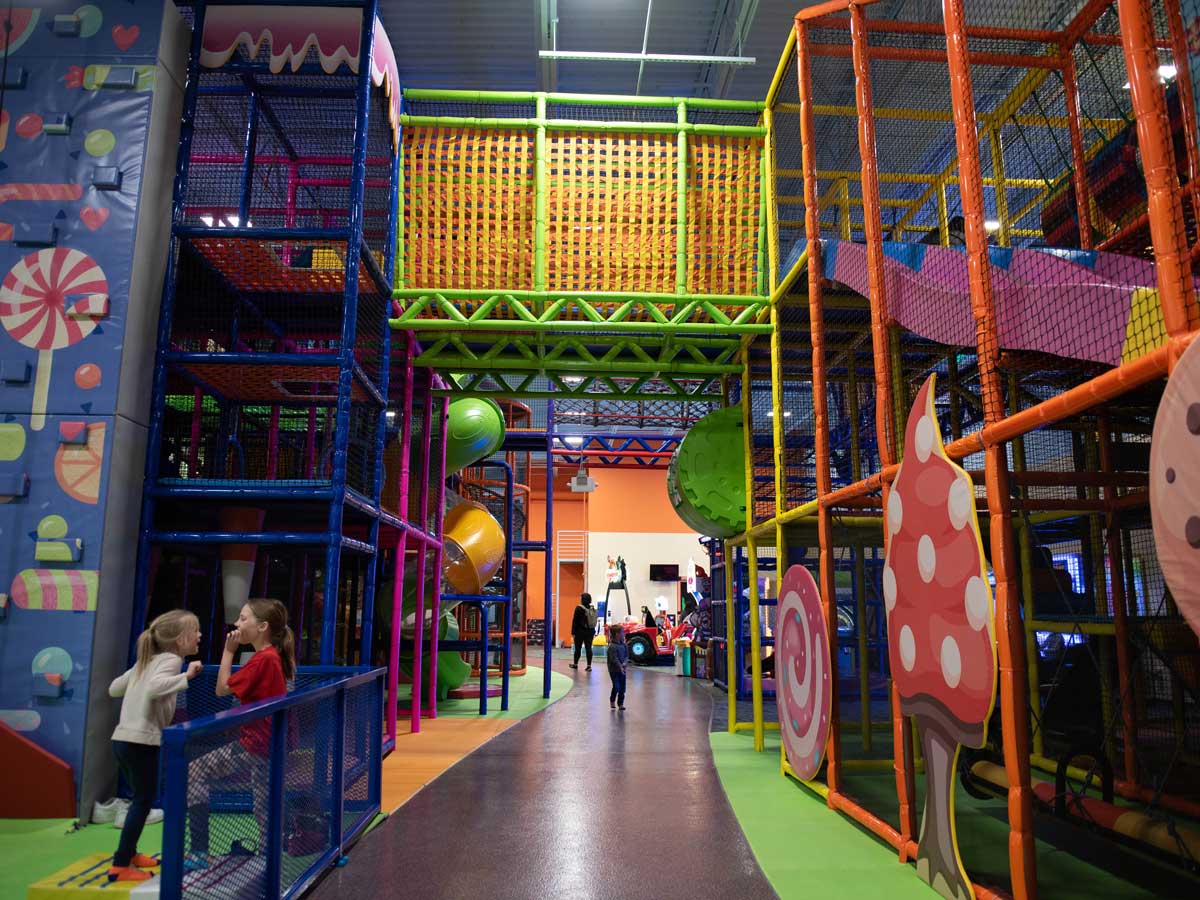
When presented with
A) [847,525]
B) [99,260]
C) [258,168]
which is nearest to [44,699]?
[99,260]

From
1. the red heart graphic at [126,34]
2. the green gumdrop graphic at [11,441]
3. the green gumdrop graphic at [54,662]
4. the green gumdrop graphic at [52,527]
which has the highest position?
the red heart graphic at [126,34]

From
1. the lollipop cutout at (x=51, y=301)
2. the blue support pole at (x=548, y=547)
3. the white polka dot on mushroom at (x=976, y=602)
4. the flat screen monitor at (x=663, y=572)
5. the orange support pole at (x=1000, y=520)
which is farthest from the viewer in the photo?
the flat screen monitor at (x=663, y=572)

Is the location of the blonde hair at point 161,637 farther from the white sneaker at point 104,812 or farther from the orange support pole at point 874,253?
the orange support pole at point 874,253

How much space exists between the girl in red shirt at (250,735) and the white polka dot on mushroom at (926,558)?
2908 millimetres

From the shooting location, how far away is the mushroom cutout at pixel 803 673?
17.3 ft

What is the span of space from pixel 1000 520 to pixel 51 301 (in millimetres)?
5453

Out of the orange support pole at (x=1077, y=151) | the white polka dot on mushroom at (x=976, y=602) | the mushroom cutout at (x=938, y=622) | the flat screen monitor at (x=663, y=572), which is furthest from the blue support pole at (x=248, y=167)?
the flat screen monitor at (x=663, y=572)

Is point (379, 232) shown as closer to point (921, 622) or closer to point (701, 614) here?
point (921, 622)

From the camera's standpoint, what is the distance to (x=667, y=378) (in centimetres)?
853

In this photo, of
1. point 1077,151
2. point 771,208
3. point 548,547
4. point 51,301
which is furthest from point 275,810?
point 548,547

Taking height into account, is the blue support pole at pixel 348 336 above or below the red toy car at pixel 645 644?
above

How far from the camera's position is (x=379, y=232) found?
7.00 meters

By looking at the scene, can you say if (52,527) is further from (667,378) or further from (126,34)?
(667,378)

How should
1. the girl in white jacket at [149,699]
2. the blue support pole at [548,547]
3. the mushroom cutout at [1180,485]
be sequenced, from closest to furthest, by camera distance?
1. the mushroom cutout at [1180,485]
2. the girl in white jacket at [149,699]
3. the blue support pole at [548,547]
